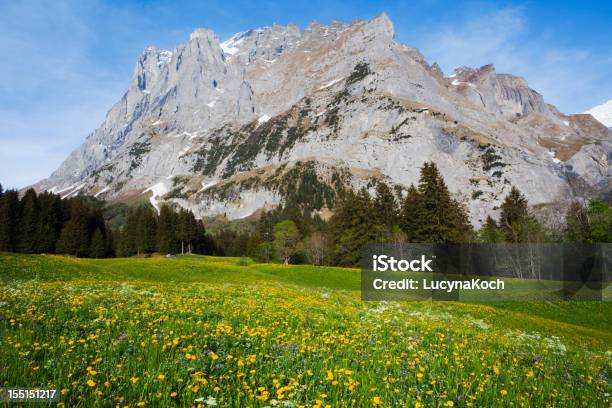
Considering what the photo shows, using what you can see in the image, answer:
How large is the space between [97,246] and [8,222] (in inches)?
825

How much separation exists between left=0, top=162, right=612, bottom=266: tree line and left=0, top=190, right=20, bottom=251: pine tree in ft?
0.62

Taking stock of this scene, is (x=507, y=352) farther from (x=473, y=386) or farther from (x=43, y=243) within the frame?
(x=43, y=243)

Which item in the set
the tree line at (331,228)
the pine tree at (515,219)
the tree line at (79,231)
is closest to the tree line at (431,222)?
the pine tree at (515,219)

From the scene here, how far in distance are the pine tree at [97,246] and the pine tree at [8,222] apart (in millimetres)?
17131

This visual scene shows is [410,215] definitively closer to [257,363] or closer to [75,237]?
[257,363]

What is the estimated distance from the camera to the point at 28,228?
3349 inches

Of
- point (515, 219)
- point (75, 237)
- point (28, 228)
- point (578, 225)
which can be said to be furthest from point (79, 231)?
point (578, 225)

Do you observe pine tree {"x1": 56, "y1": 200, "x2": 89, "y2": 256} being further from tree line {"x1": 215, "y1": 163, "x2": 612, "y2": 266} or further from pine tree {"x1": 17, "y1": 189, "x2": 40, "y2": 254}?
tree line {"x1": 215, "y1": 163, "x2": 612, "y2": 266}

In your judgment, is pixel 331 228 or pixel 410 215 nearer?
pixel 410 215

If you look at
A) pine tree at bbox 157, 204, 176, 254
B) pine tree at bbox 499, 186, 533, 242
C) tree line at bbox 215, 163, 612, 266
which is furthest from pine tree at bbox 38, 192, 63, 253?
pine tree at bbox 499, 186, 533, 242

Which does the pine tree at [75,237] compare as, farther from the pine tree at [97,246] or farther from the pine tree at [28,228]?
the pine tree at [28,228]

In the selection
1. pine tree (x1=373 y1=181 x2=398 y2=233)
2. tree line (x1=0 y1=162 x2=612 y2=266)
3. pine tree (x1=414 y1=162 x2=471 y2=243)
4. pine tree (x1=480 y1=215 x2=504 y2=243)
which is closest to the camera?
pine tree (x1=414 y1=162 x2=471 y2=243)

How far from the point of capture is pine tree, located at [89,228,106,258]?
95.8 metres

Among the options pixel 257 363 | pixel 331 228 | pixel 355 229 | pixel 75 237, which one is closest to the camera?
pixel 257 363
